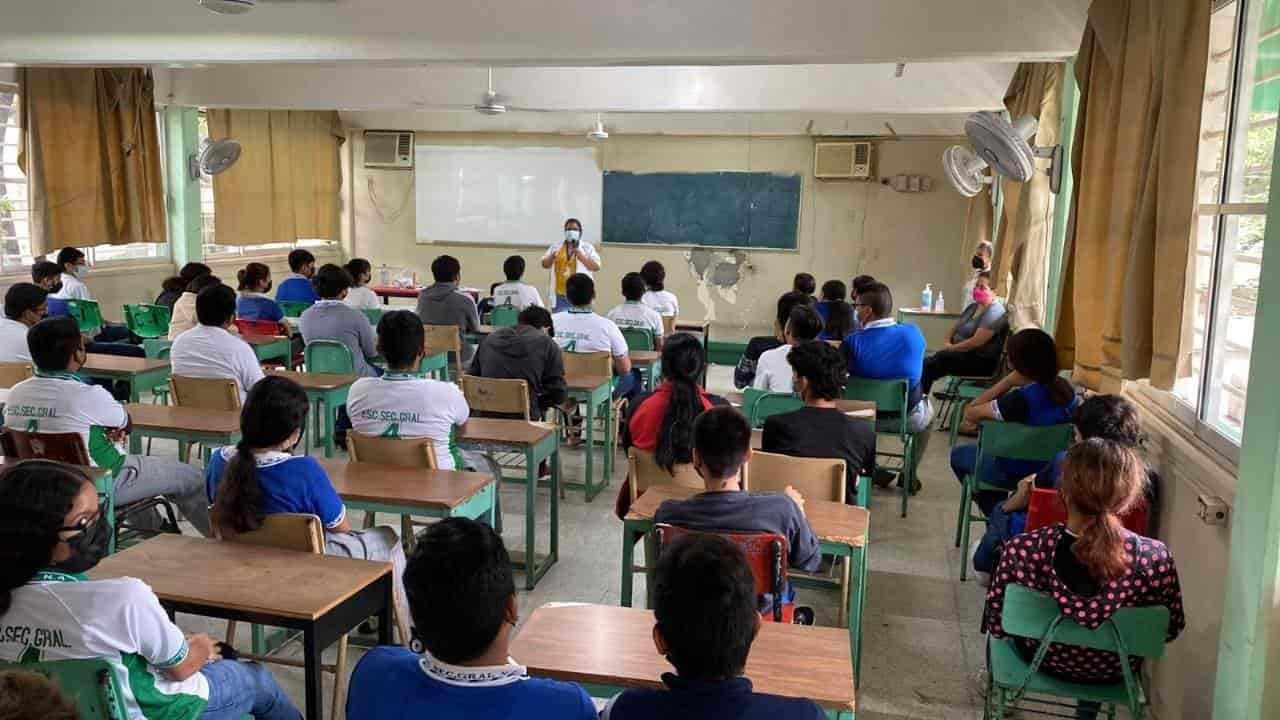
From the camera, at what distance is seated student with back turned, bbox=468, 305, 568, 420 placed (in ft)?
16.6

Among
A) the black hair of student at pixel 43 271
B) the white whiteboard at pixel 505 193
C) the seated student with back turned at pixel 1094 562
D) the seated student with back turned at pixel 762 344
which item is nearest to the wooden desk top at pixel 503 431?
the seated student with back turned at pixel 1094 562

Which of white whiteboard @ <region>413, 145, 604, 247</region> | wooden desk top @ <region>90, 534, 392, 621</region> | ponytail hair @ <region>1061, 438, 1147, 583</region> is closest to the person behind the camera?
wooden desk top @ <region>90, 534, 392, 621</region>

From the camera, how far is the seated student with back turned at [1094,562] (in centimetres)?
237

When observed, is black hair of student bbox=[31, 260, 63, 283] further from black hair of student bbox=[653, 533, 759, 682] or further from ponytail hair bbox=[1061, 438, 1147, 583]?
ponytail hair bbox=[1061, 438, 1147, 583]

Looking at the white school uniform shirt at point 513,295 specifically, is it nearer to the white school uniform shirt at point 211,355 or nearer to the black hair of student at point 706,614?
the white school uniform shirt at point 211,355

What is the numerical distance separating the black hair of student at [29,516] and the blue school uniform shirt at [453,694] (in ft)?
2.42

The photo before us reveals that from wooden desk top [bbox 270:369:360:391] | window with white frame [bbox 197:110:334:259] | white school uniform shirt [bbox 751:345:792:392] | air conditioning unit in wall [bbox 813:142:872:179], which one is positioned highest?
air conditioning unit in wall [bbox 813:142:872:179]

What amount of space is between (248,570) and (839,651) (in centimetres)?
146

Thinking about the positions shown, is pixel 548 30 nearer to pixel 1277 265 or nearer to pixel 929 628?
pixel 929 628

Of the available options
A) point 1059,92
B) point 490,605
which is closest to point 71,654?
point 490,605

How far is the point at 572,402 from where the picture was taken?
5.41m

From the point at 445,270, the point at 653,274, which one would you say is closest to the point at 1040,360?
the point at 653,274

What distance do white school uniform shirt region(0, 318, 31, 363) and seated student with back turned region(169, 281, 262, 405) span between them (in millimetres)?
1003

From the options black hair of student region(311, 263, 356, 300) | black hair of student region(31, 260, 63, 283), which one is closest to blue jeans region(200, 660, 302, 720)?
black hair of student region(311, 263, 356, 300)
